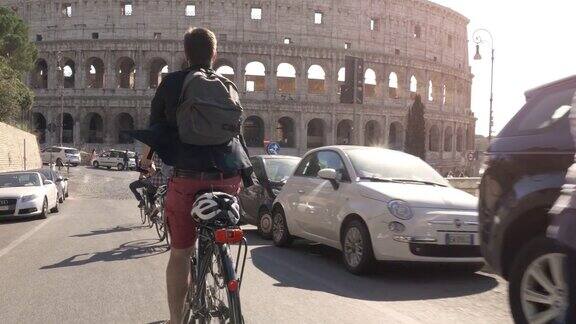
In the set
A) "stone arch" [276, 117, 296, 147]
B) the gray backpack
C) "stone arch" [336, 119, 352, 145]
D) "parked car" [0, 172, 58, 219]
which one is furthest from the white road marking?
"stone arch" [336, 119, 352, 145]

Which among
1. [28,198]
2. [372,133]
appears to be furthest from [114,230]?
[372,133]

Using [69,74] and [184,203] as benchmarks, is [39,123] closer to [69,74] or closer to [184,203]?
[69,74]

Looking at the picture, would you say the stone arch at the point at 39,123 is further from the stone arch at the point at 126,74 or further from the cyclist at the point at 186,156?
the cyclist at the point at 186,156

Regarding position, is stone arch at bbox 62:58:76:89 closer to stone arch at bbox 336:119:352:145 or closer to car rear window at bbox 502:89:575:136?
stone arch at bbox 336:119:352:145

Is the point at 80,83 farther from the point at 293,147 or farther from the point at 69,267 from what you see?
the point at 69,267

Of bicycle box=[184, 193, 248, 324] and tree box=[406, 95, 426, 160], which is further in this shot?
tree box=[406, 95, 426, 160]

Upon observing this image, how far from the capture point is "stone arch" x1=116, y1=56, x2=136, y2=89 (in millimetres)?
68500

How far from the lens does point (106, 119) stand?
217ft

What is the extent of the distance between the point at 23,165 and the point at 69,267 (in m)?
32.3

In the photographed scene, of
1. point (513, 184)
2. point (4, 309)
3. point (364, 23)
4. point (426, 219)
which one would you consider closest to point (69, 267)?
point (4, 309)

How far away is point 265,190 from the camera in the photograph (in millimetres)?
10844

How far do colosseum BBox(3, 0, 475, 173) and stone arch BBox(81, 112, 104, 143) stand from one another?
13 cm

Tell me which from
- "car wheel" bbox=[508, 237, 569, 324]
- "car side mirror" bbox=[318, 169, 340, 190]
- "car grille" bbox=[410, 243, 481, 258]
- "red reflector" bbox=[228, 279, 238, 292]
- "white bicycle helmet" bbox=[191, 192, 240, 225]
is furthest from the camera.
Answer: "car side mirror" bbox=[318, 169, 340, 190]

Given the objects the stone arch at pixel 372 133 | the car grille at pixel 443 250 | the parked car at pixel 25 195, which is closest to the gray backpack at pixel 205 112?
the car grille at pixel 443 250
